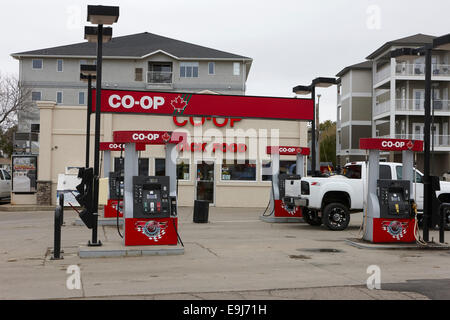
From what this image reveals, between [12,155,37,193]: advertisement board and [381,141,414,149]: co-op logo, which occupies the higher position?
[381,141,414,149]: co-op logo

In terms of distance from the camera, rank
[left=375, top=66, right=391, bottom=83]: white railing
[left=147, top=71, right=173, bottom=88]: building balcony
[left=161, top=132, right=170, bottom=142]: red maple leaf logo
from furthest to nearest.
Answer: [left=147, top=71, right=173, bottom=88]: building balcony < [left=375, top=66, right=391, bottom=83]: white railing < [left=161, top=132, right=170, bottom=142]: red maple leaf logo

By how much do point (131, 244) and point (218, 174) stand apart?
1405cm

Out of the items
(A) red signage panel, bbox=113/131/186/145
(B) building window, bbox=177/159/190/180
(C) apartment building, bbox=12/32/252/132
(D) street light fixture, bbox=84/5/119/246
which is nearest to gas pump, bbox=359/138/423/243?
(A) red signage panel, bbox=113/131/186/145

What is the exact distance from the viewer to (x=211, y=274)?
8.84 m

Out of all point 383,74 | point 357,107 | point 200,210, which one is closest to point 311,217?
point 200,210

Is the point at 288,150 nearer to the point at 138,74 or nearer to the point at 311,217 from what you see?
the point at 311,217

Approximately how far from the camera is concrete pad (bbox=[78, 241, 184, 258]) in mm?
10430

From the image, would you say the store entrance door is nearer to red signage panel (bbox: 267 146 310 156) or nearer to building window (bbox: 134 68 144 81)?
red signage panel (bbox: 267 146 310 156)

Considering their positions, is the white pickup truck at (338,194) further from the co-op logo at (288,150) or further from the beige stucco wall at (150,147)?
the beige stucco wall at (150,147)

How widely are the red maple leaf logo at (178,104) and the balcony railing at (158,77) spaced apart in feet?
124

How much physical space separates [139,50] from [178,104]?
1563 inches

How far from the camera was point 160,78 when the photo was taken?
49531mm

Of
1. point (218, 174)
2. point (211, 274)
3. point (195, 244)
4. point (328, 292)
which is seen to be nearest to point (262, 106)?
point (195, 244)
